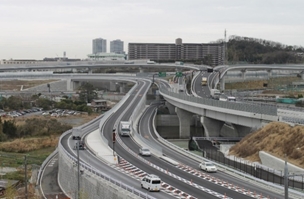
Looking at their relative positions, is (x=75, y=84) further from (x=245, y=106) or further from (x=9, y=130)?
(x=245, y=106)

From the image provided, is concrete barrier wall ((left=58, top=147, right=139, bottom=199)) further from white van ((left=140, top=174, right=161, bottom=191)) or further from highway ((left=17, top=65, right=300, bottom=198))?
white van ((left=140, top=174, right=161, bottom=191))

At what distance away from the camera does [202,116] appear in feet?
228

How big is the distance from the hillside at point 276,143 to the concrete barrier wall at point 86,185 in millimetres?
15989

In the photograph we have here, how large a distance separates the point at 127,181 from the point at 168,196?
16.0 ft

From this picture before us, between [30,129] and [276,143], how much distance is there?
42275 mm

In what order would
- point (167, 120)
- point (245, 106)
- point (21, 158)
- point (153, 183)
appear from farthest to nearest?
point (167, 120) < point (21, 158) < point (245, 106) < point (153, 183)

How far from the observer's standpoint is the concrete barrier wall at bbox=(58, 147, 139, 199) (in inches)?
1194

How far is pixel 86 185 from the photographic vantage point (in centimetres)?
3534

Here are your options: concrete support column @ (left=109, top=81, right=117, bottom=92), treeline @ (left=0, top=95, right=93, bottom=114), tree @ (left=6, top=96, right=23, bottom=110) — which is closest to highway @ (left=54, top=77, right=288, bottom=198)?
treeline @ (left=0, top=95, right=93, bottom=114)

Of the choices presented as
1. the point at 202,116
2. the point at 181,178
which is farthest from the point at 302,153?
the point at 202,116

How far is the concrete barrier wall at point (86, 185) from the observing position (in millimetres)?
30328

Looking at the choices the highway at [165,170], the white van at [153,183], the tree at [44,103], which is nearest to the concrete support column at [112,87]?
the tree at [44,103]

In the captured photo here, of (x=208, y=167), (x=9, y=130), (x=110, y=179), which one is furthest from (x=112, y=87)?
(x=110, y=179)

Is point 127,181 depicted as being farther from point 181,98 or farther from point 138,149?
point 181,98
